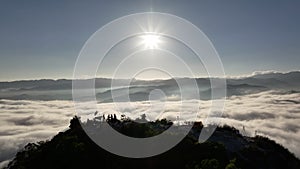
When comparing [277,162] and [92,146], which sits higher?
[92,146]

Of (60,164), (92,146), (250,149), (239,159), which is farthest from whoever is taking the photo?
(250,149)

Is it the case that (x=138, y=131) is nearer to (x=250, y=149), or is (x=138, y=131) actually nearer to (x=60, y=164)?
(x=60, y=164)

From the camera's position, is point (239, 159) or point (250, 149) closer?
point (239, 159)

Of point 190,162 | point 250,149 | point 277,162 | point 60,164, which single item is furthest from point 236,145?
point 60,164

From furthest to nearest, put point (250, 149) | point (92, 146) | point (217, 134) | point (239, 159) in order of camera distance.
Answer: point (217, 134)
point (250, 149)
point (239, 159)
point (92, 146)

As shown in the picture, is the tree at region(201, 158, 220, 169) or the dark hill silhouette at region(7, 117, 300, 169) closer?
the tree at region(201, 158, 220, 169)

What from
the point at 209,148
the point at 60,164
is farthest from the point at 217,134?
the point at 60,164

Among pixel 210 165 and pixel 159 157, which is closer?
pixel 210 165

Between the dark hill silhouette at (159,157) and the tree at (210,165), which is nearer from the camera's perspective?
the tree at (210,165)

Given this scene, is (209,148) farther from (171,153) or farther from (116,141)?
(116,141)

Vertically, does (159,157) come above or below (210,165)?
below
